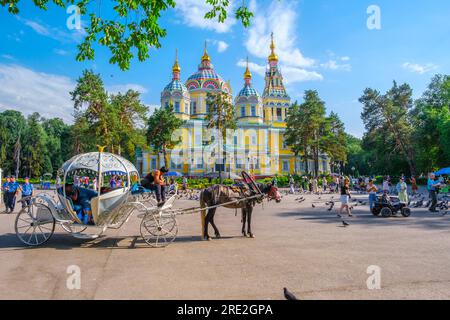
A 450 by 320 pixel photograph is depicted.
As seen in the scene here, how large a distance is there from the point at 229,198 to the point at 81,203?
13.5 feet

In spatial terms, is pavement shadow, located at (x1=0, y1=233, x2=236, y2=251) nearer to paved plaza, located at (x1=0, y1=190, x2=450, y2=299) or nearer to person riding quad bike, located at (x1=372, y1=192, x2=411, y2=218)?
paved plaza, located at (x1=0, y1=190, x2=450, y2=299)

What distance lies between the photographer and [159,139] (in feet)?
144

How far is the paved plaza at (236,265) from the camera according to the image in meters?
4.87

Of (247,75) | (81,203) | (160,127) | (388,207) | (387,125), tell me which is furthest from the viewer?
(247,75)

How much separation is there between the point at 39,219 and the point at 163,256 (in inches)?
146

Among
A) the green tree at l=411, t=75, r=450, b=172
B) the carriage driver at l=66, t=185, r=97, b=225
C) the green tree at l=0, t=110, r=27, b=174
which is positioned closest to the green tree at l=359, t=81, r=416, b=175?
the green tree at l=411, t=75, r=450, b=172

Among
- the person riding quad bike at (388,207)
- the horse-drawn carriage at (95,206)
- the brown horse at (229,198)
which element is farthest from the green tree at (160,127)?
the horse-drawn carriage at (95,206)

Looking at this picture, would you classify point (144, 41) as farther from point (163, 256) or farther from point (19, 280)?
point (19, 280)

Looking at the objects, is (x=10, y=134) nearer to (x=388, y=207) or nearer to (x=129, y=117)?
(x=129, y=117)

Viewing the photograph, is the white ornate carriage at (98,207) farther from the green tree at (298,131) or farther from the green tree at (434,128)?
the green tree at (298,131)

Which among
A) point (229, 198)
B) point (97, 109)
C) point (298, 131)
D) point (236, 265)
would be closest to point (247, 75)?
point (298, 131)

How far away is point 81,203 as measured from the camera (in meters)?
8.42

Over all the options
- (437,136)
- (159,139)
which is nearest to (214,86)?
(159,139)

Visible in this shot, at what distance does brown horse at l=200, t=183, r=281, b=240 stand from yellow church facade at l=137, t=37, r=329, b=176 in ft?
138
